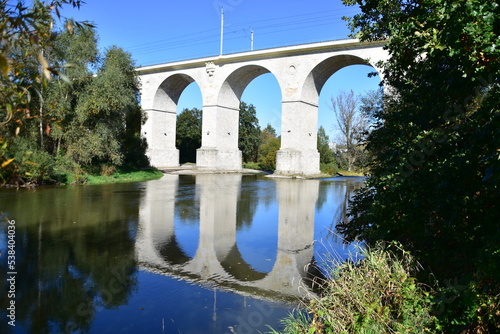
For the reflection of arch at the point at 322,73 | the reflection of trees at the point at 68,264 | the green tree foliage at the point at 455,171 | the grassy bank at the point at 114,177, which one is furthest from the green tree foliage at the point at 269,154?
the green tree foliage at the point at 455,171

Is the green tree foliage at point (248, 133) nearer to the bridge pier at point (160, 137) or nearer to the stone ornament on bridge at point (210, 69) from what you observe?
the bridge pier at point (160, 137)

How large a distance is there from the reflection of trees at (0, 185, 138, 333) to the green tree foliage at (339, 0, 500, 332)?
2.99 meters

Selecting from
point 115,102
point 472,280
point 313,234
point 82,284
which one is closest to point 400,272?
point 472,280

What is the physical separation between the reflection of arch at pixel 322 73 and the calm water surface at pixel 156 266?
1583 centimetres

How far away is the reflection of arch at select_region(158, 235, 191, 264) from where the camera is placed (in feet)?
17.1

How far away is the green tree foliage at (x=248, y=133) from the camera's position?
40.8 metres

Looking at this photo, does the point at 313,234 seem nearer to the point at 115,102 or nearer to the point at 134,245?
the point at 134,245

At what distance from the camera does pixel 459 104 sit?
410cm

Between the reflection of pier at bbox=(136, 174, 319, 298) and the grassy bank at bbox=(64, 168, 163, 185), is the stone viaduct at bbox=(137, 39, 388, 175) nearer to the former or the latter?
the grassy bank at bbox=(64, 168, 163, 185)

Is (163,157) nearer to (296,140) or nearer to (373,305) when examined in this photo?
(296,140)

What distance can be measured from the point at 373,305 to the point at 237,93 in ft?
90.4

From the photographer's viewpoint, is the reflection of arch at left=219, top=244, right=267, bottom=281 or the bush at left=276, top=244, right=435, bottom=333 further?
the reflection of arch at left=219, top=244, right=267, bottom=281

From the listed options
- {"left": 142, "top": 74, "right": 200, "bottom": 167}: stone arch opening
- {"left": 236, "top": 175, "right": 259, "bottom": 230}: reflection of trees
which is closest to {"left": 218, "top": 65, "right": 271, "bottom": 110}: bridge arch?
{"left": 142, "top": 74, "right": 200, "bottom": 167}: stone arch opening

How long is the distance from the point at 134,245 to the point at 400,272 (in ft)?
13.9
